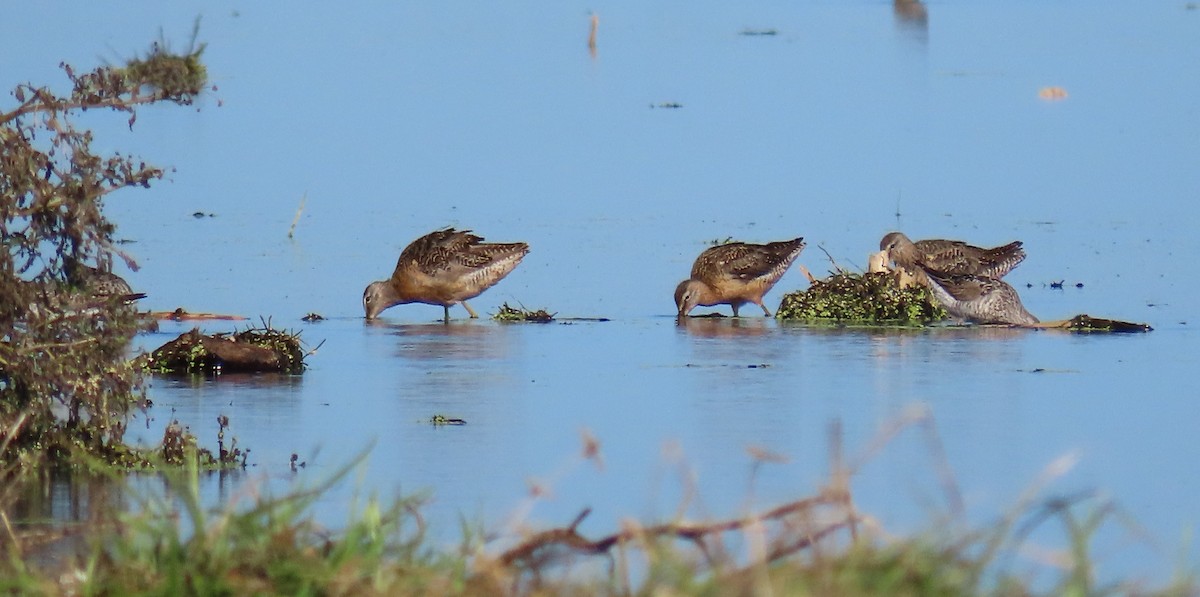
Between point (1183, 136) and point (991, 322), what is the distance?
12.0 meters

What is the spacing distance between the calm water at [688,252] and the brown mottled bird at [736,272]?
0.27 metres

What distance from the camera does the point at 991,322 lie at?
14.3 meters

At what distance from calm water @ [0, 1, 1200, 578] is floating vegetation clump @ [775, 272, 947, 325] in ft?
1.69

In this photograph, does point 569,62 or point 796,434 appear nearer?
point 796,434

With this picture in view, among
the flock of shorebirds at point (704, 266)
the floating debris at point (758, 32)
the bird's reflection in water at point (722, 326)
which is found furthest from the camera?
the floating debris at point (758, 32)

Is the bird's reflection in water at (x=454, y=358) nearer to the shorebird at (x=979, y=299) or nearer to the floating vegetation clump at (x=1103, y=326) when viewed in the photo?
the shorebird at (x=979, y=299)

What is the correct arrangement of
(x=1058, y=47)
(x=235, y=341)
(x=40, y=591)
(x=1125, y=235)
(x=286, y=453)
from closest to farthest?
(x=40, y=591)
(x=286, y=453)
(x=235, y=341)
(x=1125, y=235)
(x=1058, y=47)

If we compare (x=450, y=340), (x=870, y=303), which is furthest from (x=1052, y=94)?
(x=450, y=340)

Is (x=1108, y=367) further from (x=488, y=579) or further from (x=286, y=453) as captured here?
(x=488, y=579)

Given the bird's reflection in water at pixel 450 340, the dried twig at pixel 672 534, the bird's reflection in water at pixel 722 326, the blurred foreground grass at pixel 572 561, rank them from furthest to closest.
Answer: the bird's reflection in water at pixel 722 326, the bird's reflection in water at pixel 450 340, the dried twig at pixel 672 534, the blurred foreground grass at pixel 572 561

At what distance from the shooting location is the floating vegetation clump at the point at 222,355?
11.6 m

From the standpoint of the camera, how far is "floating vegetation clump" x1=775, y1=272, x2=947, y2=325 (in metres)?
14.7

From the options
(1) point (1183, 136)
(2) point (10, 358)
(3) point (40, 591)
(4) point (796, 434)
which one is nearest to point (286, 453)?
(2) point (10, 358)

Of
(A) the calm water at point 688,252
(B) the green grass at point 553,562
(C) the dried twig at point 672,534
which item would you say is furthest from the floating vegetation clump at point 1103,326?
(C) the dried twig at point 672,534
